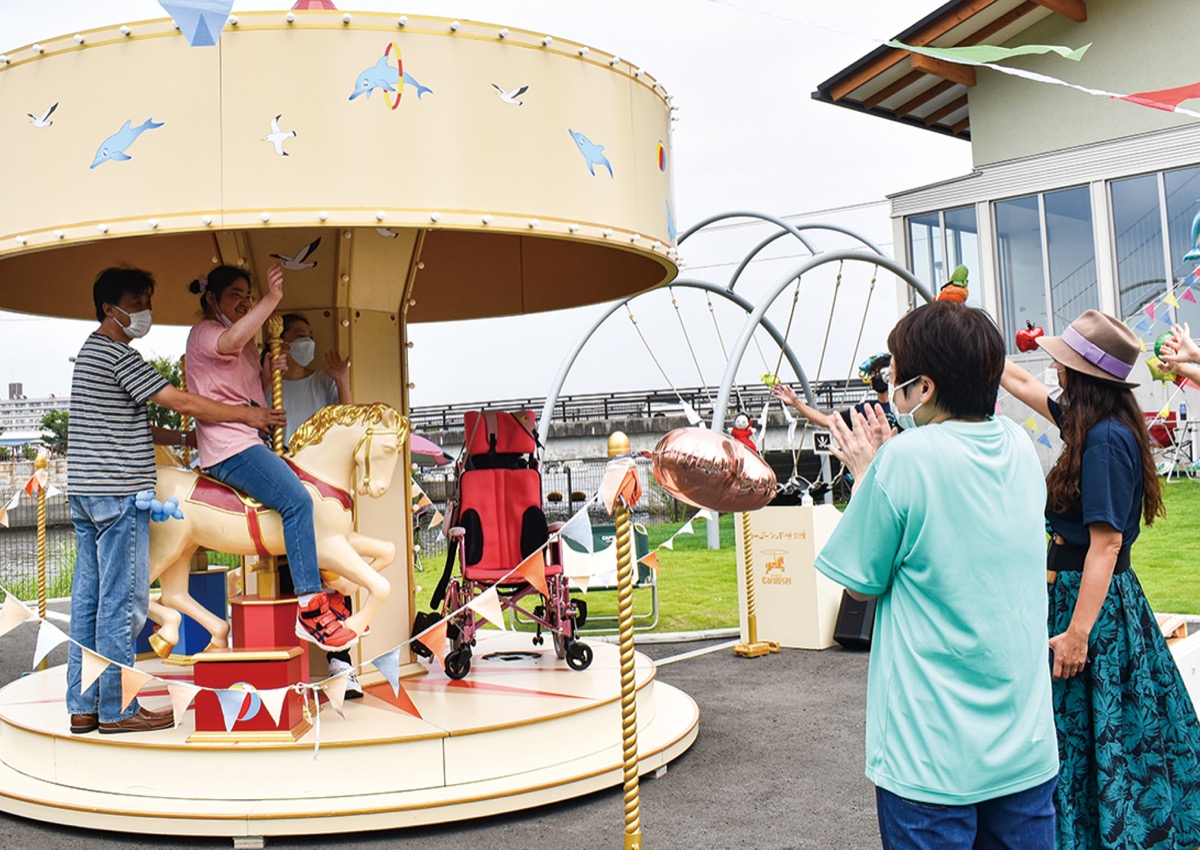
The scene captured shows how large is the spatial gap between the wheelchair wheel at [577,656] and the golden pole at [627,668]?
242 cm

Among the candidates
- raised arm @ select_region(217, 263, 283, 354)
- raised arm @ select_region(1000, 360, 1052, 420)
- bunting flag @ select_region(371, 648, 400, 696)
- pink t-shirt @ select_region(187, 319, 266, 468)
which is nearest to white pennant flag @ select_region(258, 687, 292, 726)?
bunting flag @ select_region(371, 648, 400, 696)

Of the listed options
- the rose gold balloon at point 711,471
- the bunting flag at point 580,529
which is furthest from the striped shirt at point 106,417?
the rose gold balloon at point 711,471

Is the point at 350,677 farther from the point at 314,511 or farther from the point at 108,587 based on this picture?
the point at 108,587

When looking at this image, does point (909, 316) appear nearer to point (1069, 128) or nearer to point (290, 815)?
point (290, 815)

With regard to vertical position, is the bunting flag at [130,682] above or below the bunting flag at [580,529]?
below

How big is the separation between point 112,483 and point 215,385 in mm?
604

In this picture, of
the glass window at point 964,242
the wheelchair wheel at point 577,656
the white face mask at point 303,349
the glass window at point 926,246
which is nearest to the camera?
the white face mask at point 303,349

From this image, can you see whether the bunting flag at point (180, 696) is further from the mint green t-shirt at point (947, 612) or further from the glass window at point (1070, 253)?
the glass window at point (1070, 253)

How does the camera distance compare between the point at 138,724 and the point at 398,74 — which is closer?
the point at 398,74

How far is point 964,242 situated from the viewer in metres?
19.3

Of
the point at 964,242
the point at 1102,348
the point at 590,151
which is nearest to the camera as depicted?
the point at 1102,348

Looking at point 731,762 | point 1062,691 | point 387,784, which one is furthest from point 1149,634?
point 387,784

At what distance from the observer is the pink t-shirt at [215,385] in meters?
4.93

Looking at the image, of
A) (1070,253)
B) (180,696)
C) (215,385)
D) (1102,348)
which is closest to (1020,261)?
(1070,253)
